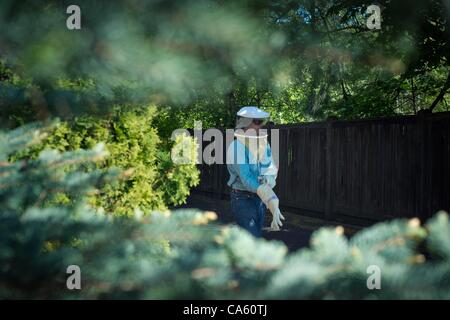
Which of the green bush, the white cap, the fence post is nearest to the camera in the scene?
the green bush

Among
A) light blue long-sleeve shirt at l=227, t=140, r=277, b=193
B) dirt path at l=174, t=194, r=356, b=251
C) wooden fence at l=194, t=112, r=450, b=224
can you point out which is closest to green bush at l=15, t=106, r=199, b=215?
light blue long-sleeve shirt at l=227, t=140, r=277, b=193

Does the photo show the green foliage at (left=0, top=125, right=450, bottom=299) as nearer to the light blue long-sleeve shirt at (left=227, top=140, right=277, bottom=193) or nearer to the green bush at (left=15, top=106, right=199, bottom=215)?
the green bush at (left=15, top=106, right=199, bottom=215)

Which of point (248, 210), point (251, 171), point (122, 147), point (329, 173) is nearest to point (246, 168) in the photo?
point (251, 171)

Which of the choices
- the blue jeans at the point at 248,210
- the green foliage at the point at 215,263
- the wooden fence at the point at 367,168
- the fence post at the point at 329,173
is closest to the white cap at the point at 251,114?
the blue jeans at the point at 248,210

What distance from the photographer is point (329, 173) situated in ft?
32.7

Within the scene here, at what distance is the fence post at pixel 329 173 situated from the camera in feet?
32.4

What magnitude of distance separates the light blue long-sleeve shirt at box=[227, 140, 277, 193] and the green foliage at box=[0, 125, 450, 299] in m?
3.23

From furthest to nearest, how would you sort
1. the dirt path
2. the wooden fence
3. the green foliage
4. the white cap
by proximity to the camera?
the dirt path < the wooden fence < the white cap < the green foliage

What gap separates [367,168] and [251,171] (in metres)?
4.73

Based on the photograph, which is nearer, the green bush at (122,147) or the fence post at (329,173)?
the green bush at (122,147)

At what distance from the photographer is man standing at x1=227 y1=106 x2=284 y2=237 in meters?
4.74

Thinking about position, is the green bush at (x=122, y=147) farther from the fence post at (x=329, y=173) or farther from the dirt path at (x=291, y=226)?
the fence post at (x=329, y=173)

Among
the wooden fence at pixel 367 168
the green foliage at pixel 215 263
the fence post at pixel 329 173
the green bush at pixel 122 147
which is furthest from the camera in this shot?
the fence post at pixel 329 173
